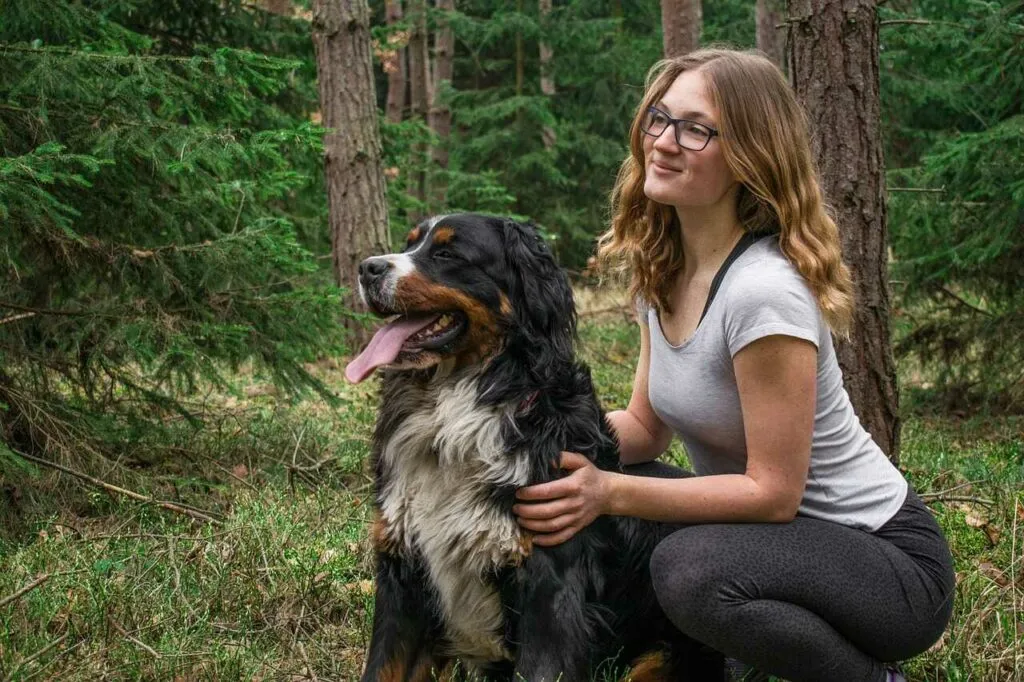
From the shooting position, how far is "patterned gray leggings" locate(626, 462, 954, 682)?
2584mm

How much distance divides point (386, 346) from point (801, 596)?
4.48 ft

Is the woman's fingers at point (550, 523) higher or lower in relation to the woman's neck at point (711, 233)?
lower

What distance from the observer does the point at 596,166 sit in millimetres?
16281

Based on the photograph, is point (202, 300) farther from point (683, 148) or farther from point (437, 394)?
point (683, 148)

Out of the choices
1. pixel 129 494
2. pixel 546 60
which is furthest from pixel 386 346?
pixel 546 60

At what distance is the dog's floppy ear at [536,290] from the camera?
2.96 metres

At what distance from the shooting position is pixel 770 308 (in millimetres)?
2561

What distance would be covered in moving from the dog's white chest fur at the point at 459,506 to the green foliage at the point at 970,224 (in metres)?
4.33

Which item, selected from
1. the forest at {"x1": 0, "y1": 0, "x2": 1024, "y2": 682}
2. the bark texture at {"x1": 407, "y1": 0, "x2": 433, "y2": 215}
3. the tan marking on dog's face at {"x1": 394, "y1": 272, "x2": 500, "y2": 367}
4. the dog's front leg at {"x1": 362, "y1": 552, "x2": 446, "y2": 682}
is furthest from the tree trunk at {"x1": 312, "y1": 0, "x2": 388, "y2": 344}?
the bark texture at {"x1": 407, "y1": 0, "x2": 433, "y2": 215}

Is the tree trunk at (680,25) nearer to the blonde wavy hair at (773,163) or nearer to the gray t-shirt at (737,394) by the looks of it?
the blonde wavy hair at (773,163)

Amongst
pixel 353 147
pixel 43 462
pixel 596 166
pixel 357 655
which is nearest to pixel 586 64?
pixel 596 166

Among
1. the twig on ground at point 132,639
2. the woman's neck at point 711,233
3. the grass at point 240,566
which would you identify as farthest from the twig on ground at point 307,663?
the woman's neck at point 711,233

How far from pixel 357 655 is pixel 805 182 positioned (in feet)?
6.78

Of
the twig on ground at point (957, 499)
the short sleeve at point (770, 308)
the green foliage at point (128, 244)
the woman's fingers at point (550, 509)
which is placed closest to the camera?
the short sleeve at point (770, 308)
